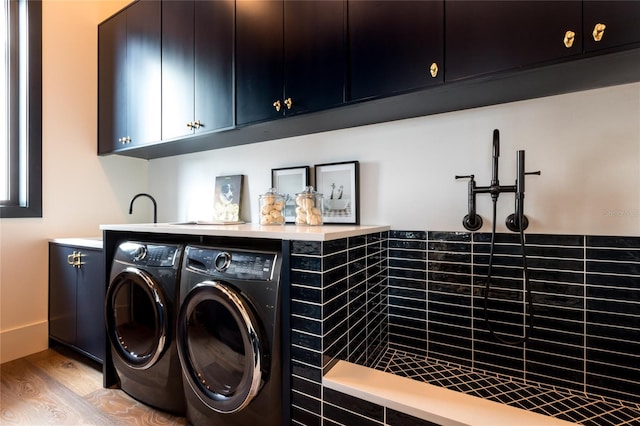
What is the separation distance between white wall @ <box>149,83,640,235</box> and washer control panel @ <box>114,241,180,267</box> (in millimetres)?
811

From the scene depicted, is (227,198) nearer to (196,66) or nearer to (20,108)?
(196,66)

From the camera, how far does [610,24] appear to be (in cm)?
92

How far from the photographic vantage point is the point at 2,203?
6.73 feet

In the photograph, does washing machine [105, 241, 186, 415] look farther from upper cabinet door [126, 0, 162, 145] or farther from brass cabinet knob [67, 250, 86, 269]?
upper cabinet door [126, 0, 162, 145]

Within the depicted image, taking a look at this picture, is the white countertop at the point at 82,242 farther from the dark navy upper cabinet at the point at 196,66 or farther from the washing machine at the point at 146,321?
the dark navy upper cabinet at the point at 196,66

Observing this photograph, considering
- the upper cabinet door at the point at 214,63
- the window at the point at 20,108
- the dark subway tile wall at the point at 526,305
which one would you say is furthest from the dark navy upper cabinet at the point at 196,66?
the dark subway tile wall at the point at 526,305

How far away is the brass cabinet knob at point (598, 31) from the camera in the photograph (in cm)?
93

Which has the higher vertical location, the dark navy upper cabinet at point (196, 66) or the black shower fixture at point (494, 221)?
the dark navy upper cabinet at point (196, 66)

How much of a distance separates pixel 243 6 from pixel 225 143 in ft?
2.72

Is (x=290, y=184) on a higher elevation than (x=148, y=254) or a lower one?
higher

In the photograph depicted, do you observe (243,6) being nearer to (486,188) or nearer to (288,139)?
(288,139)

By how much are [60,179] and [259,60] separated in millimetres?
1845

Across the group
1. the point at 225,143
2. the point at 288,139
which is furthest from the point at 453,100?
the point at 225,143

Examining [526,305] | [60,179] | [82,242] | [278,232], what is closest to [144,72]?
[60,179]
